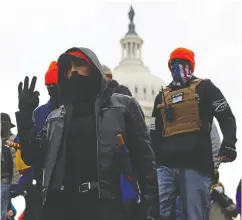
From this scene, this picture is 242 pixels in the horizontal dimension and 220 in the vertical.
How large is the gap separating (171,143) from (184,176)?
283 mm

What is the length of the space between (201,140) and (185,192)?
0.42 meters

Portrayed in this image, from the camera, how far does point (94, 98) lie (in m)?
4.63

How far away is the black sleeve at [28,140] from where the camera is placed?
4.64 metres

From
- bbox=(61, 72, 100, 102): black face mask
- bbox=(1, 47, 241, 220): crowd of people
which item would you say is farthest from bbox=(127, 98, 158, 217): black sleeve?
bbox=(61, 72, 100, 102): black face mask

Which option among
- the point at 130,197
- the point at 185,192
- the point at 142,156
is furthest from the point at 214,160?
the point at 130,197

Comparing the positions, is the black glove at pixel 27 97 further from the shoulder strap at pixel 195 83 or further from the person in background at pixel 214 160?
the shoulder strap at pixel 195 83

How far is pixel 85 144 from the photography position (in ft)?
14.6

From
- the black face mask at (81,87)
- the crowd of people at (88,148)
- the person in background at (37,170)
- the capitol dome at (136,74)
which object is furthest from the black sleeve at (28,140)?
the capitol dome at (136,74)

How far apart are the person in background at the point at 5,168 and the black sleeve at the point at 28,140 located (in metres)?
3.40

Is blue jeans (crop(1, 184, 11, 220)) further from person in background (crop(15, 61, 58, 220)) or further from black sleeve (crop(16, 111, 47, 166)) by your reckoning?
black sleeve (crop(16, 111, 47, 166))

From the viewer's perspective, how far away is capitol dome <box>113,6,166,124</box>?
103 meters

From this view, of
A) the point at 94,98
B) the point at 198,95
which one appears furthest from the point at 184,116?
the point at 94,98

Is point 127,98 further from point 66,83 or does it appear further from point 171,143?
point 171,143

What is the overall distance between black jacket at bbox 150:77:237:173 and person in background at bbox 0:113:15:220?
7.89 ft
